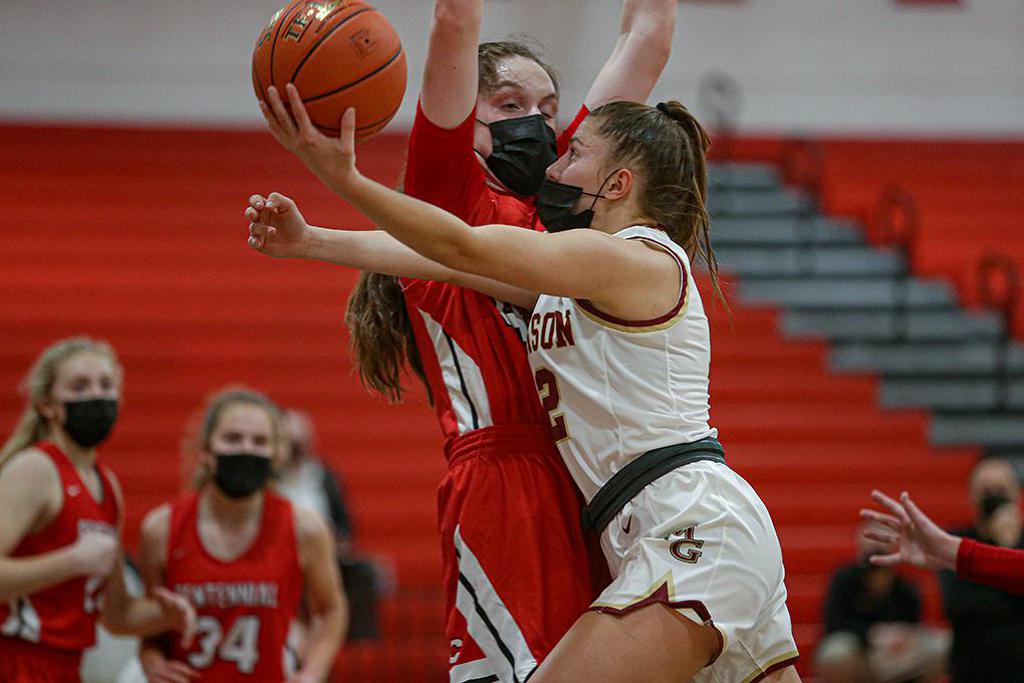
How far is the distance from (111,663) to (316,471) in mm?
2752

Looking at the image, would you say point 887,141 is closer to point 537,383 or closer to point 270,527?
point 270,527

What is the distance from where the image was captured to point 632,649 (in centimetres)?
270

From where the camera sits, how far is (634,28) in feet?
12.1

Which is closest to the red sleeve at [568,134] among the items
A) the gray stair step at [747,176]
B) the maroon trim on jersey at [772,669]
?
the maroon trim on jersey at [772,669]

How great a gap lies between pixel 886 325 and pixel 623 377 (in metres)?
8.72

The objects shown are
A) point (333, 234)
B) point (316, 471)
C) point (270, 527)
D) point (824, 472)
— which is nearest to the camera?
point (333, 234)

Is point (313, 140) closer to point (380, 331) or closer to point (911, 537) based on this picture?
point (380, 331)

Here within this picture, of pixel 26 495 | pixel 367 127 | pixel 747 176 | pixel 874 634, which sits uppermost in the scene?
pixel 747 176

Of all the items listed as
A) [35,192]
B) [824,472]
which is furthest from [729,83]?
[35,192]

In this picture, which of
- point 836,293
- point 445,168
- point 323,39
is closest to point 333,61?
point 323,39

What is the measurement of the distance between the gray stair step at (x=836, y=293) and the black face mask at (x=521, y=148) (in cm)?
803

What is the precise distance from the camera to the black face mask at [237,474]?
4.79 meters

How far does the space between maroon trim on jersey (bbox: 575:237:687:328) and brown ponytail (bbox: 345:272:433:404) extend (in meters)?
0.73

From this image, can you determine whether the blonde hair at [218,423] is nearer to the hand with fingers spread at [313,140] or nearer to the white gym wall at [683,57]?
the hand with fingers spread at [313,140]
